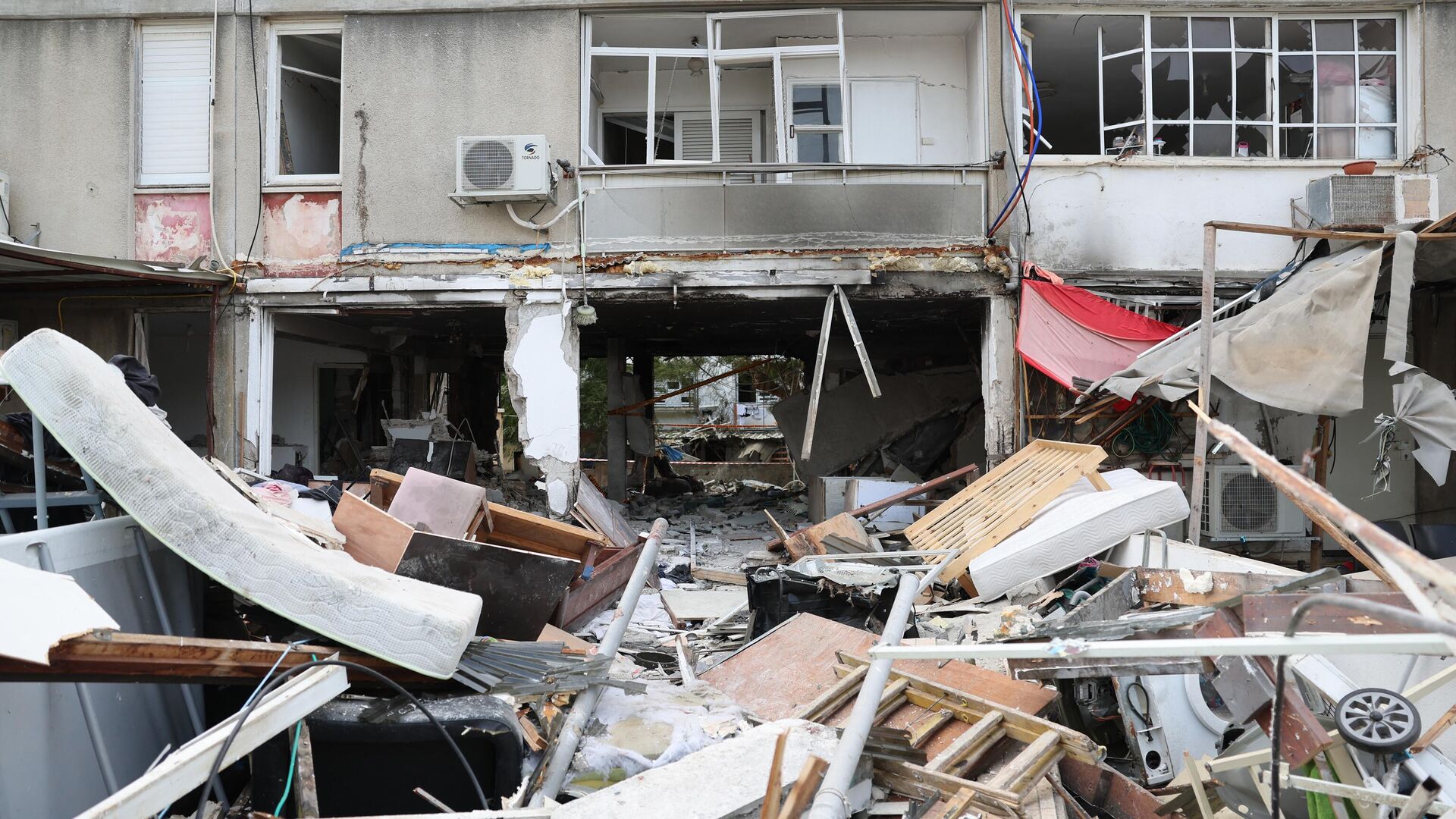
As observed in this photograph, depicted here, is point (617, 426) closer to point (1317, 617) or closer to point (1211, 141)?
point (1211, 141)

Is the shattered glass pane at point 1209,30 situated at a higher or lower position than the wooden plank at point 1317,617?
higher

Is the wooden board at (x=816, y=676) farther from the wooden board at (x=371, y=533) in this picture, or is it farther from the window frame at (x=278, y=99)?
the window frame at (x=278, y=99)

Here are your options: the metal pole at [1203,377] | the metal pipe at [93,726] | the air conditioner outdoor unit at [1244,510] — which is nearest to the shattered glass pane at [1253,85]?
the metal pole at [1203,377]

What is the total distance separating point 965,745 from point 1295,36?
8.61m

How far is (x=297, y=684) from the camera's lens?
334cm

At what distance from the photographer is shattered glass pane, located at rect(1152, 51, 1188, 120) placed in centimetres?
898

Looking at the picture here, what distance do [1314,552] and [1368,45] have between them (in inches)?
200

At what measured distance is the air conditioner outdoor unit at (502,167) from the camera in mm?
8688

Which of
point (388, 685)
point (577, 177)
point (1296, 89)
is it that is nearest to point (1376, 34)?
point (1296, 89)

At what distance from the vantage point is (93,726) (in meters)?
3.59

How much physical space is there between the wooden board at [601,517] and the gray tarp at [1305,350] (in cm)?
500

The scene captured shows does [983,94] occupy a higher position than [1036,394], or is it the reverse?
[983,94]

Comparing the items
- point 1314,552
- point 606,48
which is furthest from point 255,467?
point 1314,552

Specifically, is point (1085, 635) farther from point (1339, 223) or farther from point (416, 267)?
point (416, 267)
